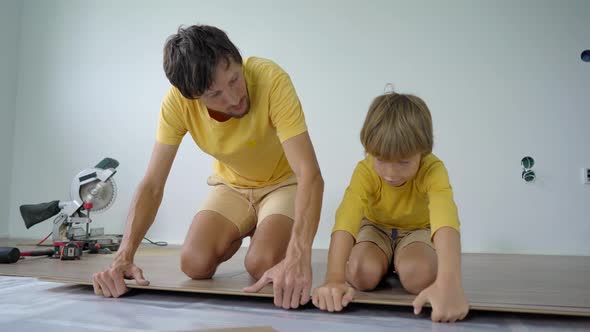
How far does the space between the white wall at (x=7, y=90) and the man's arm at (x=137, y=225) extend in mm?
3307

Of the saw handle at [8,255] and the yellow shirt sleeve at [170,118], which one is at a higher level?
the yellow shirt sleeve at [170,118]

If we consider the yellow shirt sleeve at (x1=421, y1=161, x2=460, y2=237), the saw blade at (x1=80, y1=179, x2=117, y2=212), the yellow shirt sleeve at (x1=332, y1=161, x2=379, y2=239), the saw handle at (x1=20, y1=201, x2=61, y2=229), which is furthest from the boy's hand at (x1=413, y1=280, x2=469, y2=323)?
the saw handle at (x1=20, y1=201, x2=61, y2=229)

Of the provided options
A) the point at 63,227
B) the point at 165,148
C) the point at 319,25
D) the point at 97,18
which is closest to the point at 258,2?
the point at 319,25

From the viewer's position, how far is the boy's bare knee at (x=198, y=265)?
5.03ft

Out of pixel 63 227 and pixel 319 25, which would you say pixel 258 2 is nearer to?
pixel 319 25

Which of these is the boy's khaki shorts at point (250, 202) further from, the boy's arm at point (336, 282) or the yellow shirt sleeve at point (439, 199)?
the yellow shirt sleeve at point (439, 199)

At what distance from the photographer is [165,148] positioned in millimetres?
1495

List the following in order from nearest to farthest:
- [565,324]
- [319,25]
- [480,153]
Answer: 1. [565,324]
2. [480,153]
3. [319,25]

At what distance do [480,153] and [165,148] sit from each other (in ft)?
7.97

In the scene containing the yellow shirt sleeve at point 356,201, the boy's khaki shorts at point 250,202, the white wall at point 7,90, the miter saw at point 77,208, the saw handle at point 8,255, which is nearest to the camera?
the yellow shirt sleeve at point 356,201

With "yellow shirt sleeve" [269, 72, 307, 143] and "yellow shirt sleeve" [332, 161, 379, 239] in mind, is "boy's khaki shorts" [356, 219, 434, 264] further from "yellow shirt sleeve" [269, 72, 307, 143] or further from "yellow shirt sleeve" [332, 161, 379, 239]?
"yellow shirt sleeve" [269, 72, 307, 143]

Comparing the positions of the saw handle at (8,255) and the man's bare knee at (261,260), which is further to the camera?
the saw handle at (8,255)

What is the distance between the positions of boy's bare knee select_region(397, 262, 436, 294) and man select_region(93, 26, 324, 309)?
0.31m

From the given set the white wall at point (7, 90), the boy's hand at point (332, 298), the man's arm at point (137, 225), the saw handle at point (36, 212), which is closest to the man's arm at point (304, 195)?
the boy's hand at point (332, 298)
